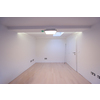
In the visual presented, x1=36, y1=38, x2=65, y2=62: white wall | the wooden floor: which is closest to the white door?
the wooden floor

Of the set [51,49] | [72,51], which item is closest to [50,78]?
[72,51]

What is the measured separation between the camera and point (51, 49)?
6664mm

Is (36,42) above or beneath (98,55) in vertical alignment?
above

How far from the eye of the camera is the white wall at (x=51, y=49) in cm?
664

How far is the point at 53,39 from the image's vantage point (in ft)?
21.8

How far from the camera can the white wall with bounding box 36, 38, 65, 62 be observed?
21.8 feet

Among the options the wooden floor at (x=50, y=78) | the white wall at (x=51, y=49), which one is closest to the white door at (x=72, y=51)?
the wooden floor at (x=50, y=78)

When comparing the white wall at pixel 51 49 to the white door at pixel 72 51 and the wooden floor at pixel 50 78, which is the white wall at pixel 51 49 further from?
the wooden floor at pixel 50 78

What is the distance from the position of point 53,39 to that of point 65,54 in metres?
1.90

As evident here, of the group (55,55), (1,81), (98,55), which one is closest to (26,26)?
(1,81)

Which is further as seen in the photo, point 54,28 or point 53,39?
point 53,39

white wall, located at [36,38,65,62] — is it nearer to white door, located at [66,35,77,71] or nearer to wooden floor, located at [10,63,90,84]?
white door, located at [66,35,77,71]
